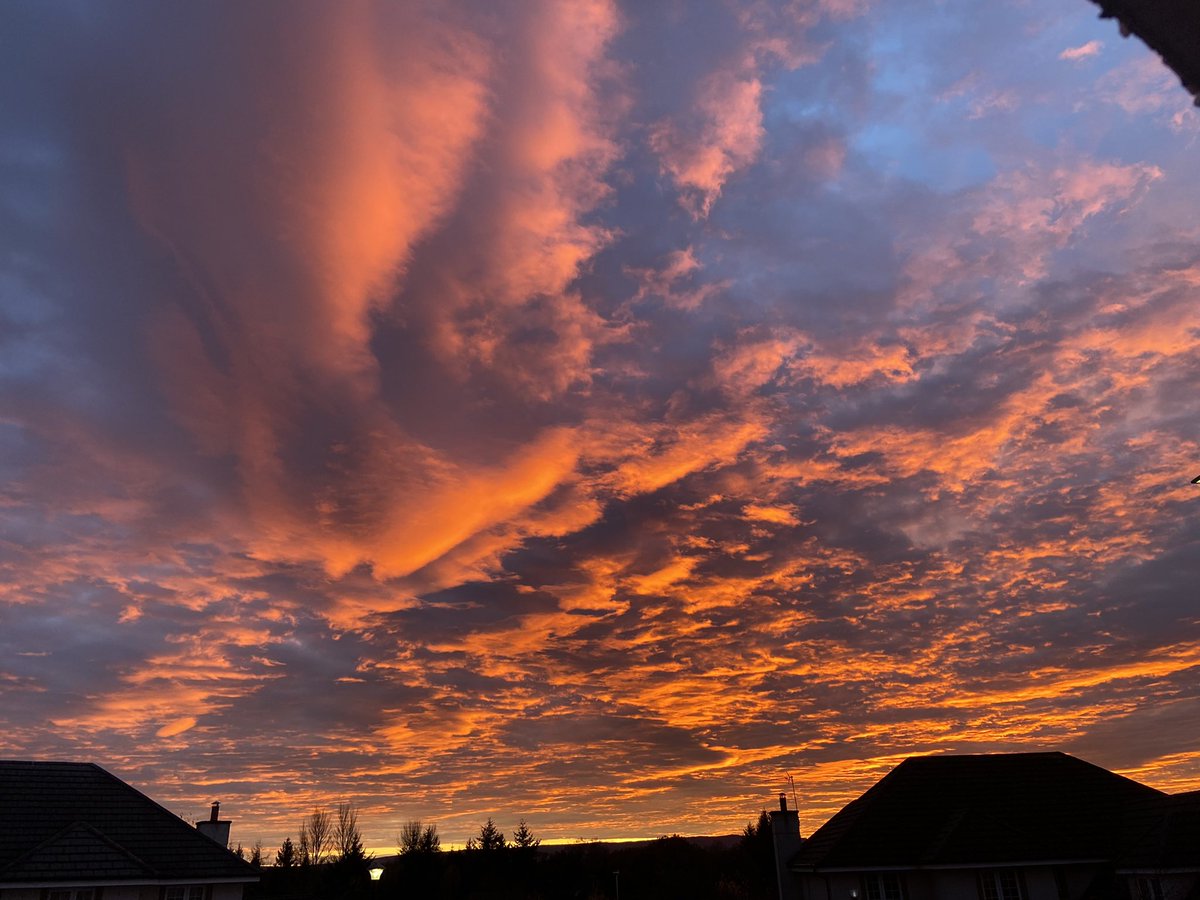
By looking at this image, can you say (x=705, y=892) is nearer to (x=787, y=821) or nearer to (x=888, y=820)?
(x=787, y=821)

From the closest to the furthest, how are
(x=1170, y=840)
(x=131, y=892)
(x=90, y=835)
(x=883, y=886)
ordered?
(x=1170, y=840), (x=131, y=892), (x=90, y=835), (x=883, y=886)

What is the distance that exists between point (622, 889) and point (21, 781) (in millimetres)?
57930

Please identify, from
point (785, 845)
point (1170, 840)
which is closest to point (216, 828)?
point (785, 845)

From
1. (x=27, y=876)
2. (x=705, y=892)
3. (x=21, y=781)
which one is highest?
(x=21, y=781)

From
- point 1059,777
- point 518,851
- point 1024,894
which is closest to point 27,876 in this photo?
point 1024,894

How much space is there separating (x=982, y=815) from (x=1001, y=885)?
123 inches

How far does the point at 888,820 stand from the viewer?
37406 millimetres

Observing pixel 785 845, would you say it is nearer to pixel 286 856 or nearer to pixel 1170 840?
pixel 1170 840

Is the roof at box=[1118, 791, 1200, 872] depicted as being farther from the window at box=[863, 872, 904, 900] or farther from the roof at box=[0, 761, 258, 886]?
the roof at box=[0, 761, 258, 886]

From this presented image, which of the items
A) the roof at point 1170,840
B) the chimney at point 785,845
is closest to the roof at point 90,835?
the chimney at point 785,845

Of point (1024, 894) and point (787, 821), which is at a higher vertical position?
point (787, 821)

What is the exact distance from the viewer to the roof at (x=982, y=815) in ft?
113

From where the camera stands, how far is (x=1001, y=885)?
34.0 meters

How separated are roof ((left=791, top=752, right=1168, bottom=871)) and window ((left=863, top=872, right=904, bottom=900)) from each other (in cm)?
81
